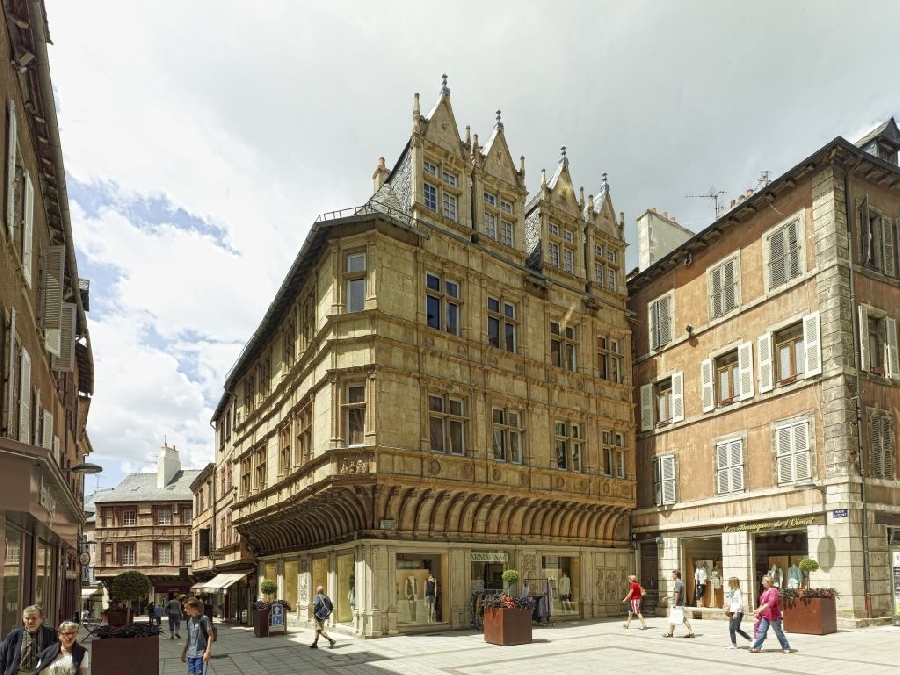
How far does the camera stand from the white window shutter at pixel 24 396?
1415 cm

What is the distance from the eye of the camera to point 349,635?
23.3 metres

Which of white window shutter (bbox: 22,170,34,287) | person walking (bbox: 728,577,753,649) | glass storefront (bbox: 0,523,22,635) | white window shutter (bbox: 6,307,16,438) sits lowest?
person walking (bbox: 728,577,753,649)

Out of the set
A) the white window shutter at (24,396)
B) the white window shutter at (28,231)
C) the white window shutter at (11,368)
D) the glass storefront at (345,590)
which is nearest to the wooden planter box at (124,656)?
the white window shutter at (24,396)

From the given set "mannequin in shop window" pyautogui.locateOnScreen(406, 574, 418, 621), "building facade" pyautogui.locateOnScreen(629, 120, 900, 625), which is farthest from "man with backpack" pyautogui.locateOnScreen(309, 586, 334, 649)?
"building facade" pyautogui.locateOnScreen(629, 120, 900, 625)

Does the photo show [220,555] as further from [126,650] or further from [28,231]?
[28,231]

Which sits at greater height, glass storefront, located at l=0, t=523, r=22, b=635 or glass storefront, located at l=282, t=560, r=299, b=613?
glass storefront, located at l=0, t=523, r=22, b=635

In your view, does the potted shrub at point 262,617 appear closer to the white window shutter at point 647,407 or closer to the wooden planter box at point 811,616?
the white window shutter at point 647,407

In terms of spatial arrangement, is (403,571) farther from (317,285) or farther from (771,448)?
(771,448)

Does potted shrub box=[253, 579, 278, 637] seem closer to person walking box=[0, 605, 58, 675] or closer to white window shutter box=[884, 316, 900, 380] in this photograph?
person walking box=[0, 605, 58, 675]

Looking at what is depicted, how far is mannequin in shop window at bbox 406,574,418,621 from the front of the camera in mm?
23656

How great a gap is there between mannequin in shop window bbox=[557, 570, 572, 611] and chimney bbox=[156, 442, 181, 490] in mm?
55784

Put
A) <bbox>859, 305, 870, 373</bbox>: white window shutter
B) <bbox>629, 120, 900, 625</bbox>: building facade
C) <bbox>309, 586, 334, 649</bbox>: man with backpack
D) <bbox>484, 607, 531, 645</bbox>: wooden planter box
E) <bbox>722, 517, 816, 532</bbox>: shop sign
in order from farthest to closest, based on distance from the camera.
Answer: <bbox>722, 517, 816, 532</bbox>: shop sign, <bbox>859, 305, 870, 373</bbox>: white window shutter, <bbox>629, 120, 900, 625</bbox>: building facade, <bbox>309, 586, 334, 649</bbox>: man with backpack, <bbox>484, 607, 531, 645</bbox>: wooden planter box

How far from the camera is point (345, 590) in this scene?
24.9 m

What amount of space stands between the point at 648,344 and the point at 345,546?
49.3ft
